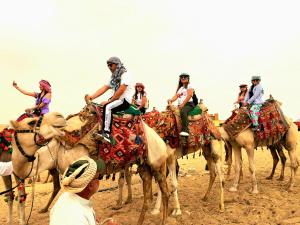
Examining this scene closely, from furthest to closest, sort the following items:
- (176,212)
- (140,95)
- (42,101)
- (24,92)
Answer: (140,95), (24,92), (42,101), (176,212)

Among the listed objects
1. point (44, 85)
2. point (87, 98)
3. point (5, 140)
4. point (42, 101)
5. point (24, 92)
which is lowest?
point (5, 140)

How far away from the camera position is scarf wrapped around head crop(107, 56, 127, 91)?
6.46 metres

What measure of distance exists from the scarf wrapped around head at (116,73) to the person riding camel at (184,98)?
8.72 feet

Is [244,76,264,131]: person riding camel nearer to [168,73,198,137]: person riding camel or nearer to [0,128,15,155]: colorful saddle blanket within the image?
[168,73,198,137]: person riding camel

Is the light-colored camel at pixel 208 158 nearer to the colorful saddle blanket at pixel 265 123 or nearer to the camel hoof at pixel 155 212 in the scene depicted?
the camel hoof at pixel 155 212

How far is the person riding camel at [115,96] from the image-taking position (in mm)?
6219

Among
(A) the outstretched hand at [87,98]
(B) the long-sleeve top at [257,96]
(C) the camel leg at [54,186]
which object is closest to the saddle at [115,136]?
(A) the outstretched hand at [87,98]

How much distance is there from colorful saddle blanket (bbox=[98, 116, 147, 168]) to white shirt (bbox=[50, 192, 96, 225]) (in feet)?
12.7

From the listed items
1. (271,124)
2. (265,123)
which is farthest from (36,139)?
(271,124)

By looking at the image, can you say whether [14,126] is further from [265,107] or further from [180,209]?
[265,107]

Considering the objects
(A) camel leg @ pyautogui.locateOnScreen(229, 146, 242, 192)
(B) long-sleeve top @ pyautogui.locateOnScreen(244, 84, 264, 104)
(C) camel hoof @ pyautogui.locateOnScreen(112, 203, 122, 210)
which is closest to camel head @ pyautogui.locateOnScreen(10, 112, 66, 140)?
(C) camel hoof @ pyautogui.locateOnScreen(112, 203, 122, 210)

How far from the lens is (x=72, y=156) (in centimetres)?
621

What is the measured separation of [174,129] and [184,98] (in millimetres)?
994

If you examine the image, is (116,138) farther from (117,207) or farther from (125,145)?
(117,207)
